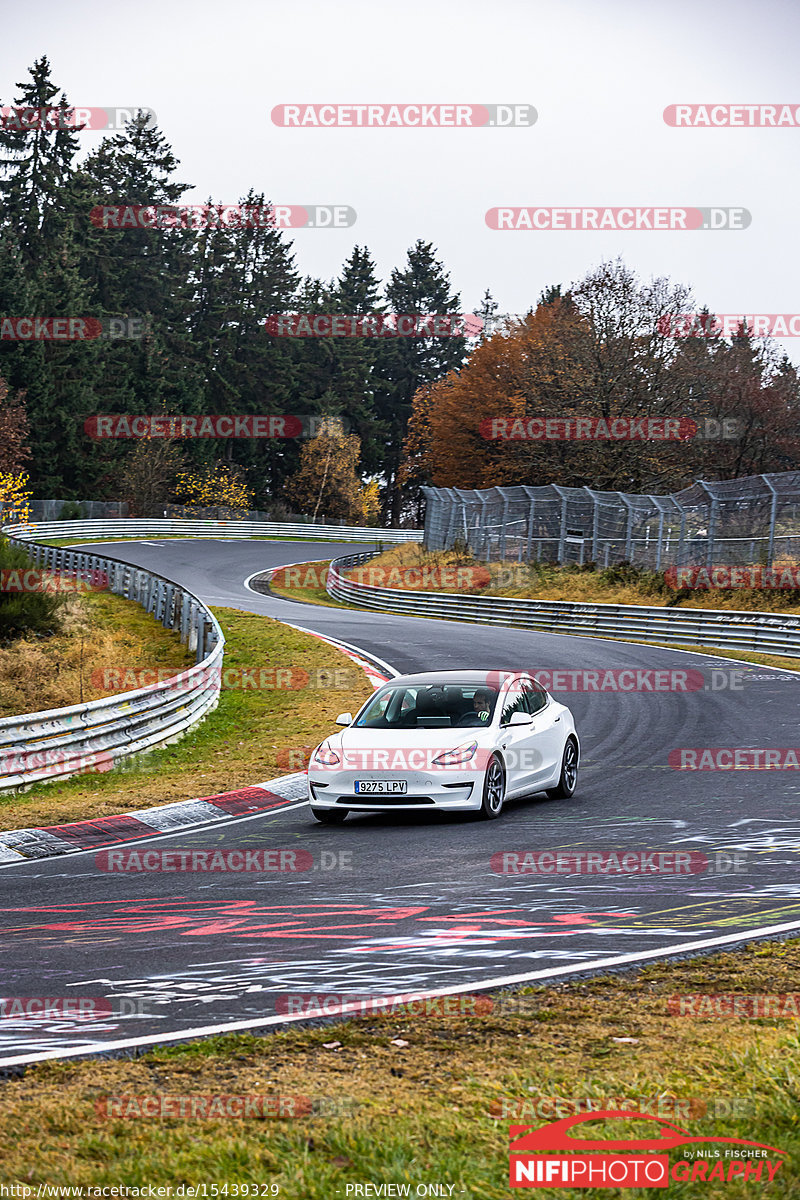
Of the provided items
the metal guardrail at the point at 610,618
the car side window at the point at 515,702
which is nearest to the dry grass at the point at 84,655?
the car side window at the point at 515,702

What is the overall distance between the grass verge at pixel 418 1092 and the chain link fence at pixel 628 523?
2680 cm

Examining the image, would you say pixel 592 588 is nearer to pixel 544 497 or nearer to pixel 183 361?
pixel 544 497

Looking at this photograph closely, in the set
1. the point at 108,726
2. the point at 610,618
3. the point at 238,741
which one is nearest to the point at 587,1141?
the point at 108,726

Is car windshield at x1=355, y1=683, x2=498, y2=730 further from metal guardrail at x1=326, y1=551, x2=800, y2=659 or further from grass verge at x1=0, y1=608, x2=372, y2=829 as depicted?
metal guardrail at x1=326, y1=551, x2=800, y2=659

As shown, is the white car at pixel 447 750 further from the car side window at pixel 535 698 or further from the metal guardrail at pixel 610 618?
the metal guardrail at pixel 610 618

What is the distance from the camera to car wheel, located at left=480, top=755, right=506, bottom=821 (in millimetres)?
12086

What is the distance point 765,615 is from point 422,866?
868 inches

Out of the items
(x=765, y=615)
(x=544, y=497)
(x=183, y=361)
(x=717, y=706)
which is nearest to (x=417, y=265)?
(x=183, y=361)

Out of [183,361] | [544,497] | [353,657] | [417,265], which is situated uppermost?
[417,265]

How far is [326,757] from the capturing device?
1231 cm

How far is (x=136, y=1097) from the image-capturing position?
4.47 m

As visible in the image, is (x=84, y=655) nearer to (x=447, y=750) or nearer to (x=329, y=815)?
(x=329, y=815)

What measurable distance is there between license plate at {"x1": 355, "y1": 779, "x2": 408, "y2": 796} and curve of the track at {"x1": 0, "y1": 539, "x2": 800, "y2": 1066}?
0.38 m

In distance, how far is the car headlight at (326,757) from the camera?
12.2 metres
